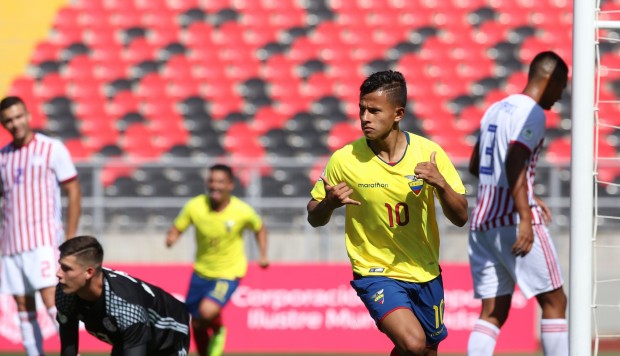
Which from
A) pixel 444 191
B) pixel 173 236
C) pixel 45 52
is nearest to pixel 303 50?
pixel 45 52

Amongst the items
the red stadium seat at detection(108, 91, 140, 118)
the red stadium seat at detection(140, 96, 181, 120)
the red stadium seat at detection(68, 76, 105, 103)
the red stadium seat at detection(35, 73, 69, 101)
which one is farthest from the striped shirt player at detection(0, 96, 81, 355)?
the red stadium seat at detection(35, 73, 69, 101)

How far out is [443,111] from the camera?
1452 centimetres

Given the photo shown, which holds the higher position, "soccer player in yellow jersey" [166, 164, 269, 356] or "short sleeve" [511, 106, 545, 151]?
"short sleeve" [511, 106, 545, 151]

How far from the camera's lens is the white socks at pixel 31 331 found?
25.0 ft

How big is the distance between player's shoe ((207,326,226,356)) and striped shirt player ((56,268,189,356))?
3.11 m

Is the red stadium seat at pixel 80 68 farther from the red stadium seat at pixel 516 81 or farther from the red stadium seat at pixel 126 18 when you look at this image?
A: the red stadium seat at pixel 516 81

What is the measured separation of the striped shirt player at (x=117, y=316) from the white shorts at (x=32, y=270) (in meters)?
2.05

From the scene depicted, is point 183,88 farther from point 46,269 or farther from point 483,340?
point 483,340

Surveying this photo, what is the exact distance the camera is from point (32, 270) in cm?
751

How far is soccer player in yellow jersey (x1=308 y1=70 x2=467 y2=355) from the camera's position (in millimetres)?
5285

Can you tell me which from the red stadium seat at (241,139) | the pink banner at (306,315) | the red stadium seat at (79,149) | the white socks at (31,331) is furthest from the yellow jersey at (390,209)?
the red stadium seat at (79,149)

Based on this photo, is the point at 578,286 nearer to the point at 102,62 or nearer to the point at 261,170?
the point at 261,170

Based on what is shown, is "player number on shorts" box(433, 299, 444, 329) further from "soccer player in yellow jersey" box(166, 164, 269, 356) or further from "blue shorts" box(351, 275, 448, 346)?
"soccer player in yellow jersey" box(166, 164, 269, 356)

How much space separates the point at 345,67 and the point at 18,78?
4874 millimetres
